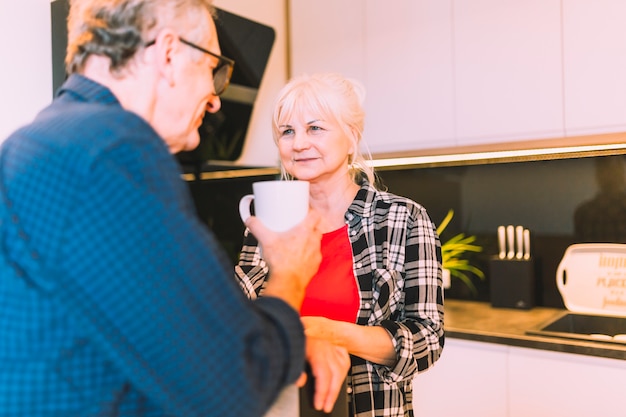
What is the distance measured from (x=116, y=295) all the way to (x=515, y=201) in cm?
216

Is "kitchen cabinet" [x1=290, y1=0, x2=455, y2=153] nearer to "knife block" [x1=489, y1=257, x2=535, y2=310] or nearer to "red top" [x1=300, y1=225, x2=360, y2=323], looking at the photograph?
"knife block" [x1=489, y1=257, x2=535, y2=310]

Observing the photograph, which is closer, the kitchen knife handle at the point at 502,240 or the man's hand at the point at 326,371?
the man's hand at the point at 326,371

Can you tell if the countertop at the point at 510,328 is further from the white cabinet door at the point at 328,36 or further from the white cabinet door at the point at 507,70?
the white cabinet door at the point at 328,36

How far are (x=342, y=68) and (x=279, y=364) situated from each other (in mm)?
2010

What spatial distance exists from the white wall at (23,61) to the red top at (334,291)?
0.78 meters

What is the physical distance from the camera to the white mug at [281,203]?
0.76m

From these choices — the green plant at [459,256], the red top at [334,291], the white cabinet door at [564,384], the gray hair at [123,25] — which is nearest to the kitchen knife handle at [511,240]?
the green plant at [459,256]

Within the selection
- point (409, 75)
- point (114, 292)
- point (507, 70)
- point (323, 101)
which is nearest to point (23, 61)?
point (323, 101)

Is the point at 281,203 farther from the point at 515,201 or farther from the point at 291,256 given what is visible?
the point at 515,201

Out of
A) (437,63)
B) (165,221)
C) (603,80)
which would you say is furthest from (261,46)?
(165,221)

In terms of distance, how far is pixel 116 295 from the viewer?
1.68 feet

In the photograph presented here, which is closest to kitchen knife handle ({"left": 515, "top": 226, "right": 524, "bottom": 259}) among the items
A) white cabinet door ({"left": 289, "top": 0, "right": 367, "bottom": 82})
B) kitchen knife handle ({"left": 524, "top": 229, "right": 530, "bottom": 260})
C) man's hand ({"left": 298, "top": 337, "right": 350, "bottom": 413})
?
kitchen knife handle ({"left": 524, "top": 229, "right": 530, "bottom": 260})

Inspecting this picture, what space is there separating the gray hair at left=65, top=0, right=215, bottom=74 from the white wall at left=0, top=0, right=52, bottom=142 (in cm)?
70

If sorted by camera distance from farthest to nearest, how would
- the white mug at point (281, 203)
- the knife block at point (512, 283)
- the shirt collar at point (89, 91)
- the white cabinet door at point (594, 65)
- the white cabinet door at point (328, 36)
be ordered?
the white cabinet door at point (328, 36) → the knife block at point (512, 283) → the white cabinet door at point (594, 65) → the white mug at point (281, 203) → the shirt collar at point (89, 91)
